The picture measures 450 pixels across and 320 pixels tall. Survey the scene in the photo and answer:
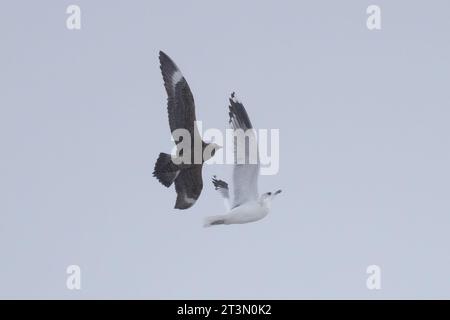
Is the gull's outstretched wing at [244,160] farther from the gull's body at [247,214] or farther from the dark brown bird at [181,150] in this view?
the dark brown bird at [181,150]

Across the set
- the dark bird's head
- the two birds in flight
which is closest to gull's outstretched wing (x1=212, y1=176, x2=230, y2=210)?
the two birds in flight

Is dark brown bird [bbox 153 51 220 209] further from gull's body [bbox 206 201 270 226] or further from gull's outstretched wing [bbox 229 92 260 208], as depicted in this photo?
gull's body [bbox 206 201 270 226]

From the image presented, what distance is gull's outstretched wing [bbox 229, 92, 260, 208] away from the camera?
15.2 m

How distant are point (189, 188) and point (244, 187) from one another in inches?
48.1

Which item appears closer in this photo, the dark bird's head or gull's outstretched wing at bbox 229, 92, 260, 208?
gull's outstretched wing at bbox 229, 92, 260, 208

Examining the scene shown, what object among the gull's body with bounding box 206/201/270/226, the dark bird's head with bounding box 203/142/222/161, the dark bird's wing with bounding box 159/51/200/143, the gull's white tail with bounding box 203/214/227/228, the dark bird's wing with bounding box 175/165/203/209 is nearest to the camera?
the gull's white tail with bounding box 203/214/227/228

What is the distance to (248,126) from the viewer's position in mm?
15242

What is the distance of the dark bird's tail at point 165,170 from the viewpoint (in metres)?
15.7

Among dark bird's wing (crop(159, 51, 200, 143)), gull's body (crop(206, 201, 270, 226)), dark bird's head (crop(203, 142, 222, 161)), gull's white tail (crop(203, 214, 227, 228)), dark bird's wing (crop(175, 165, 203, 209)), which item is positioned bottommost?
gull's white tail (crop(203, 214, 227, 228))

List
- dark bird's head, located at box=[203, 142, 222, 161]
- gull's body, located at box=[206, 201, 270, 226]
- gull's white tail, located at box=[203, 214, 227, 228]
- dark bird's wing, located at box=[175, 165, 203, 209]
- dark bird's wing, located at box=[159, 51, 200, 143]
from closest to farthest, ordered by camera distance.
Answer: gull's white tail, located at box=[203, 214, 227, 228] < gull's body, located at box=[206, 201, 270, 226] < dark bird's wing, located at box=[159, 51, 200, 143] < dark bird's head, located at box=[203, 142, 222, 161] < dark bird's wing, located at box=[175, 165, 203, 209]
